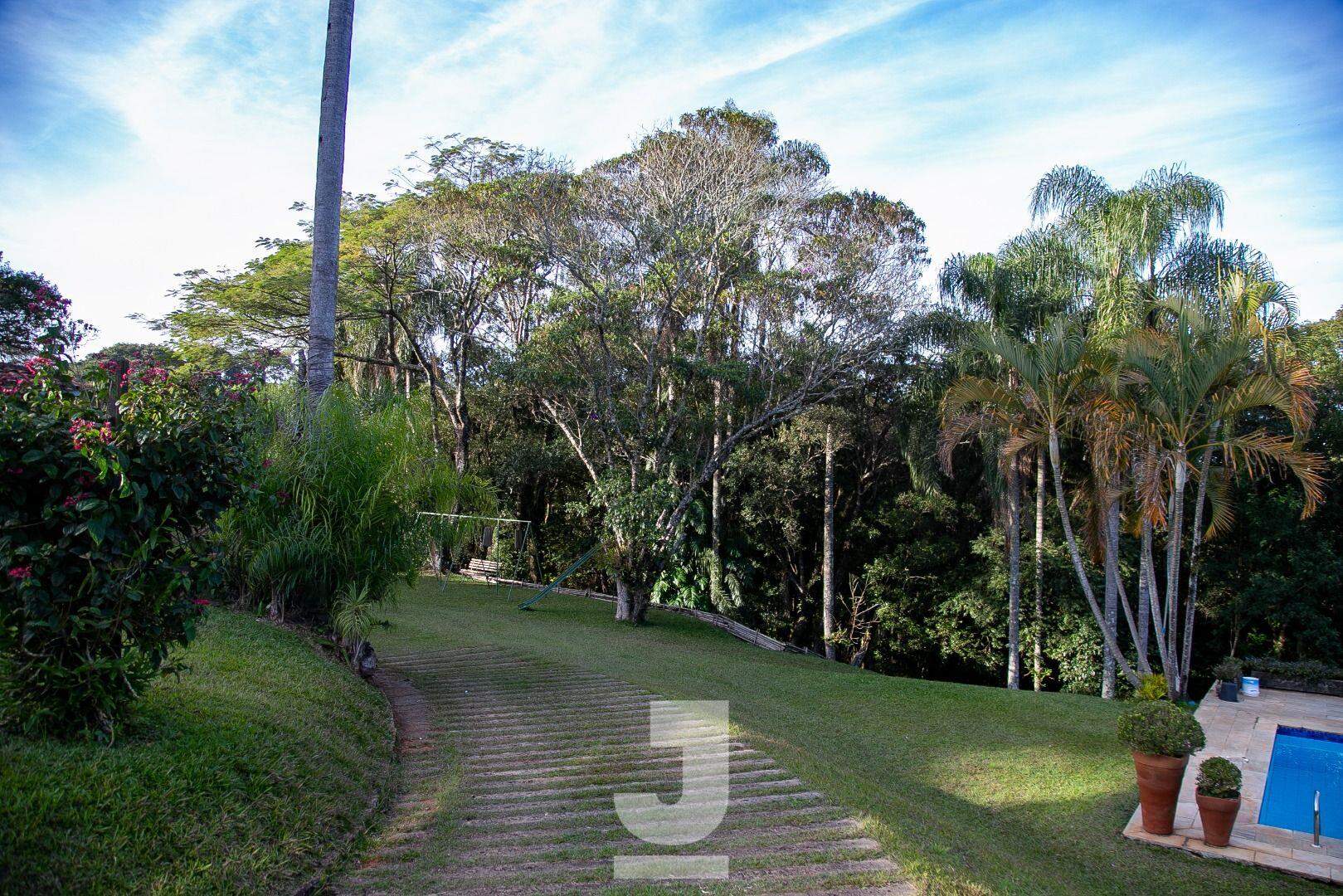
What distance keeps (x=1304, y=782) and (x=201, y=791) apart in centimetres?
959

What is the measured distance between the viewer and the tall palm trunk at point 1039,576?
647 inches

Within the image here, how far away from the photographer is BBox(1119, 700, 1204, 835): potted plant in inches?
227

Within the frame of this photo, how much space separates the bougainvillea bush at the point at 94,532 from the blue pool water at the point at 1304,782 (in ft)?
25.6

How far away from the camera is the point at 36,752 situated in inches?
144

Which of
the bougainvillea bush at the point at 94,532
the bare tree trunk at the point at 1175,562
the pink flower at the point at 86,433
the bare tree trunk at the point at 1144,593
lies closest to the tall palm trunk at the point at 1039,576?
the bare tree trunk at the point at 1144,593

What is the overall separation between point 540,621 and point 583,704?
6.45 m

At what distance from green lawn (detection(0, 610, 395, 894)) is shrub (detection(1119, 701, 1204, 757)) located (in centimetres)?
514

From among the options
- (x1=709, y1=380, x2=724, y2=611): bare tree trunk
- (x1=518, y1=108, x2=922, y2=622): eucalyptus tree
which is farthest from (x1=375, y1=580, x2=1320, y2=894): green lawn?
(x1=709, y1=380, x2=724, y2=611): bare tree trunk

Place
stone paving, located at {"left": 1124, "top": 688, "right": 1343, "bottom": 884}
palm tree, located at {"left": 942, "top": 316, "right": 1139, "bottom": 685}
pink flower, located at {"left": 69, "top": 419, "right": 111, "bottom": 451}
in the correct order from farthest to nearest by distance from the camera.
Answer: palm tree, located at {"left": 942, "top": 316, "right": 1139, "bottom": 685}, stone paving, located at {"left": 1124, "top": 688, "right": 1343, "bottom": 884}, pink flower, located at {"left": 69, "top": 419, "right": 111, "bottom": 451}

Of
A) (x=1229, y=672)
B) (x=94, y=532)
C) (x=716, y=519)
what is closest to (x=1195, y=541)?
(x=1229, y=672)

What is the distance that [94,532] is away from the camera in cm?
375

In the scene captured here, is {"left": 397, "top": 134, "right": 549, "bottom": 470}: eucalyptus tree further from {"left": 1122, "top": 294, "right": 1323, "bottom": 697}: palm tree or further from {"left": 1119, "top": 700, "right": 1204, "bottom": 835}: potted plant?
{"left": 1119, "top": 700, "right": 1204, "bottom": 835}: potted plant

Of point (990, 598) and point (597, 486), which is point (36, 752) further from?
point (990, 598)

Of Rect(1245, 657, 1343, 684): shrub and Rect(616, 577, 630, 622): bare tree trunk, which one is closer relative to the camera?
Rect(1245, 657, 1343, 684): shrub
